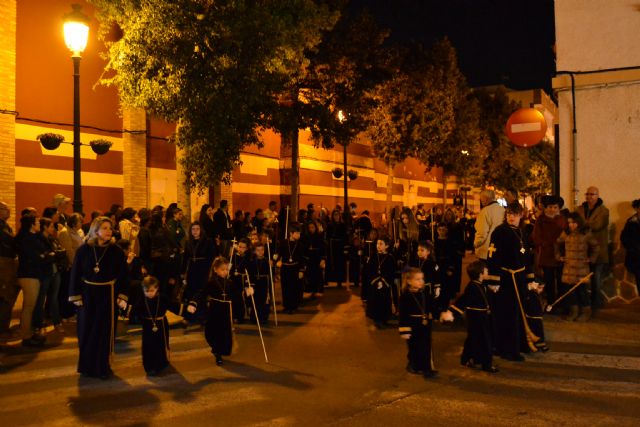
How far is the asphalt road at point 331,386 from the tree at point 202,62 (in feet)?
19.7

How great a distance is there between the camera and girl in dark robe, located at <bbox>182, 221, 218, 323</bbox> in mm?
12094

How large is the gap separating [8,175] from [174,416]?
11456 mm

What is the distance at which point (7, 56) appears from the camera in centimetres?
1581

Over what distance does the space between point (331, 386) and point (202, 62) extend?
370 inches

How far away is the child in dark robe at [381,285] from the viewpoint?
11586mm

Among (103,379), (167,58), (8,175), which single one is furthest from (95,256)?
(8,175)

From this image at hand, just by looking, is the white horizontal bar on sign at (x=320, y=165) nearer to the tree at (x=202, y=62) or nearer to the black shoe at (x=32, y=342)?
the tree at (x=202, y=62)

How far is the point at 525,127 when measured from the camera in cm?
1288

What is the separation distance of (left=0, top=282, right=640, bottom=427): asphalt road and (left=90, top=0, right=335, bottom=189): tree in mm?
6007

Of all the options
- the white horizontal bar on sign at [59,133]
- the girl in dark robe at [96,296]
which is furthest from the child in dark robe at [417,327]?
the white horizontal bar on sign at [59,133]

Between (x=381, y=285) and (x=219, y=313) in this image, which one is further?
(x=381, y=285)

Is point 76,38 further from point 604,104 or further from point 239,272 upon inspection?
point 604,104

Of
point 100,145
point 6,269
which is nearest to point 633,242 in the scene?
point 6,269

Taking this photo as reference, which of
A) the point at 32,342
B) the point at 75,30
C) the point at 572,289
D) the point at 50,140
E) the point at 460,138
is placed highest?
the point at 460,138
